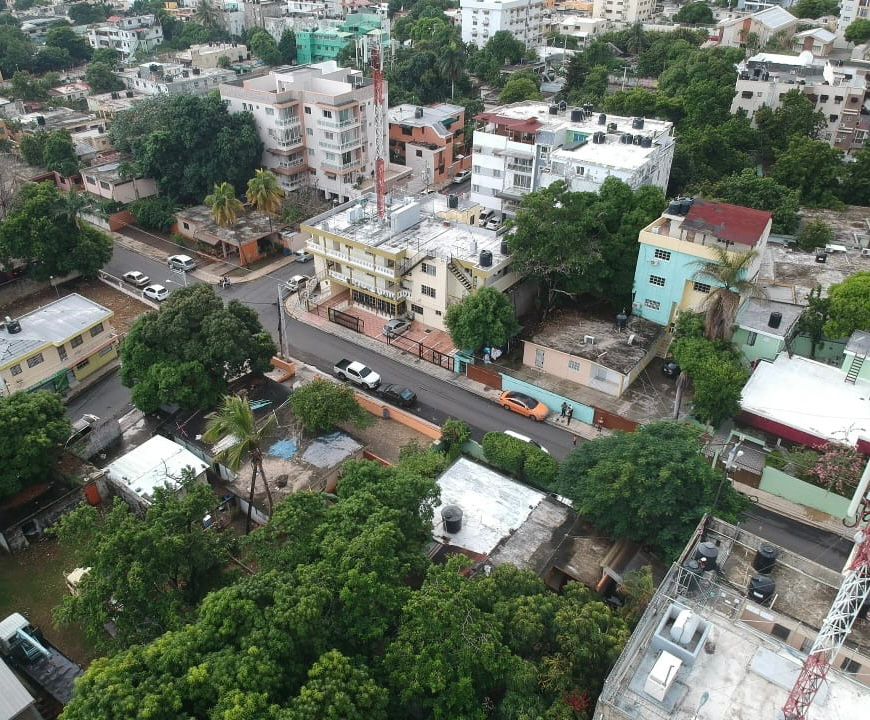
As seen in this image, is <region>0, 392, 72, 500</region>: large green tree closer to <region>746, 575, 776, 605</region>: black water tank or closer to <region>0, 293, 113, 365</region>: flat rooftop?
<region>0, 293, 113, 365</region>: flat rooftop

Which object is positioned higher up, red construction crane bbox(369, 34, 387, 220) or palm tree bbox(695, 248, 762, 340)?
red construction crane bbox(369, 34, 387, 220)

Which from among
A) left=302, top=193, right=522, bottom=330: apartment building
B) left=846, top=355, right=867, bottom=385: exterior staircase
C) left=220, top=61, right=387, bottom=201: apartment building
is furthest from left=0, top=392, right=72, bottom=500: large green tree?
left=846, top=355, right=867, bottom=385: exterior staircase

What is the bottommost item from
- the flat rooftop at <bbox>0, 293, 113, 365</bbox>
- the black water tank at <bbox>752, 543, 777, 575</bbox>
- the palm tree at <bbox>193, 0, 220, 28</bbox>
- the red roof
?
the flat rooftop at <bbox>0, 293, 113, 365</bbox>

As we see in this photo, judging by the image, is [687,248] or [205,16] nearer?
[687,248]

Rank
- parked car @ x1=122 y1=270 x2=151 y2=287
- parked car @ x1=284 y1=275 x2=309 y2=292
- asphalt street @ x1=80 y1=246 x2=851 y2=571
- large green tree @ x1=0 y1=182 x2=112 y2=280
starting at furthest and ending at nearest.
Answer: parked car @ x1=122 y1=270 x2=151 y2=287, parked car @ x1=284 y1=275 x2=309 y2=292, large green tree @ x1=0 y1=182 x2=112 y2=280, asphalt street @ x1=80 y1=246 x2=851 y2=571

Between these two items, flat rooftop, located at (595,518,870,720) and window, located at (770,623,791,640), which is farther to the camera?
window, located at (770,623,791,640)

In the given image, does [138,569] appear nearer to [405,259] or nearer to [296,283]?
[405,259]

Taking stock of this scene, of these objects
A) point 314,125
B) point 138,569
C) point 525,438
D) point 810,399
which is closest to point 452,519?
point 525,438
